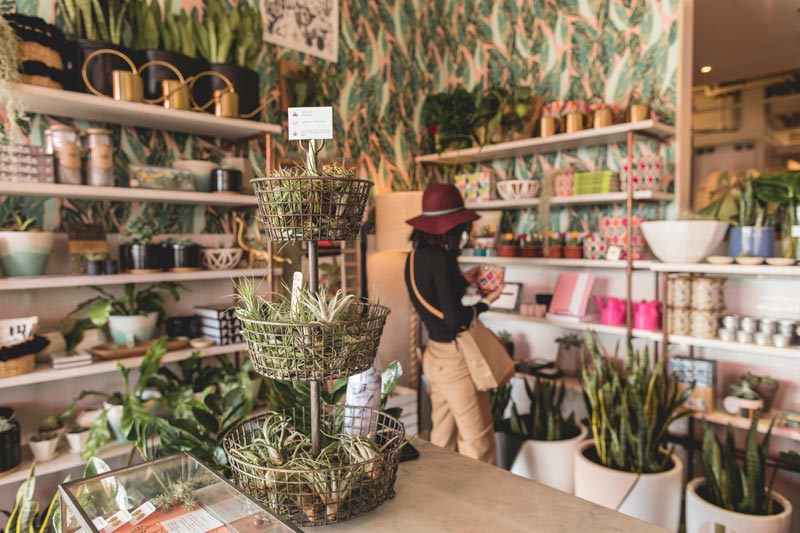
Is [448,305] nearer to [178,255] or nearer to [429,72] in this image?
[178,255]

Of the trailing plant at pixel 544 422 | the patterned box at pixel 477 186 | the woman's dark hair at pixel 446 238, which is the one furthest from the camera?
the patterned box at pixel 477 186

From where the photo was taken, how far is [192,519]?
971 millimetres

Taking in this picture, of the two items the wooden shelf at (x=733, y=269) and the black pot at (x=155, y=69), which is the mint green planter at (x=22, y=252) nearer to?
the black pot at (x=155, y=69)

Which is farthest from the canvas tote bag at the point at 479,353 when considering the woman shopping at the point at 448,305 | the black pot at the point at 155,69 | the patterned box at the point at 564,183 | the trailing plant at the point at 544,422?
the black pot at the point at 155,69

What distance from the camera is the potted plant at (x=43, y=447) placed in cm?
213

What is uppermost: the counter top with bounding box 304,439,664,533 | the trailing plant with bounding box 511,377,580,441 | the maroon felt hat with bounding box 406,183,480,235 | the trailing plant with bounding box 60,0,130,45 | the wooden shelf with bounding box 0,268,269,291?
the trailing plant with bounding box 60,0,130,45

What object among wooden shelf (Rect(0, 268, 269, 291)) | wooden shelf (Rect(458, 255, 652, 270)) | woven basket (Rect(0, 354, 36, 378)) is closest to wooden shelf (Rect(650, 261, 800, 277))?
wooden shelf (Rect(458, 255, 652, 270))

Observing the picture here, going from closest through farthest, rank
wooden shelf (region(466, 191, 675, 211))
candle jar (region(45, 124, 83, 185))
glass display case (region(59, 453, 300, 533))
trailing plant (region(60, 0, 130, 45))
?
glass display case (region(59, 453, 300, 533)) → candle jar (region(45, 124, 83, 185)) → trailing plant (region(60, 0, 130, 45)) → wooden shelf (region(466, 191, 675, 211))

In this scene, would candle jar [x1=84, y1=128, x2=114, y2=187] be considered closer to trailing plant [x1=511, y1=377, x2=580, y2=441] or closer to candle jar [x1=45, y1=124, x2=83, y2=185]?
candle jar [x1=45, y1=124, x2=83, y2=185]

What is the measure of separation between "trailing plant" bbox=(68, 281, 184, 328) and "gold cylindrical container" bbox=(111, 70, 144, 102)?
2.85 feet

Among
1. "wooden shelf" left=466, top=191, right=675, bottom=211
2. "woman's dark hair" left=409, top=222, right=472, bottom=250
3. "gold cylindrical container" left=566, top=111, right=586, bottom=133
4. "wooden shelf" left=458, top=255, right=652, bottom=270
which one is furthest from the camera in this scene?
"gold cylindrical container" left=566, top=111, right=586, bottom=133

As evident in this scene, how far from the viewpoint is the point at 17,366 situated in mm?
2082

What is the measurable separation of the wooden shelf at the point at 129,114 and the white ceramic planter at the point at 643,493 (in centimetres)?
231

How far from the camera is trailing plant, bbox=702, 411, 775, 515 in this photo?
6.87 feet
